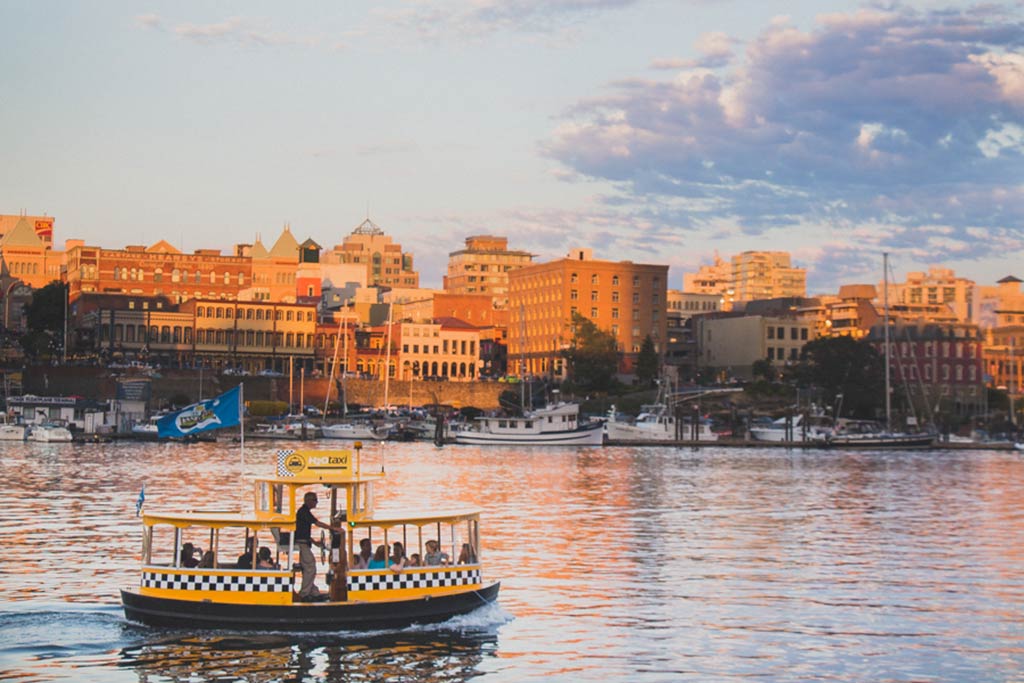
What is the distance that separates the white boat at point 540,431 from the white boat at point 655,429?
7.68 m

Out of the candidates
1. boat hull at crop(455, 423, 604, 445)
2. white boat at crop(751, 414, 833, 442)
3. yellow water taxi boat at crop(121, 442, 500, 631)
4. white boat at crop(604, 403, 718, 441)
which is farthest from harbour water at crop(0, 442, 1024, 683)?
white boat at crop(751, 414, 833, 442)

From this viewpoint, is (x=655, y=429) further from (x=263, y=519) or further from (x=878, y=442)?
(x=263, y=519)

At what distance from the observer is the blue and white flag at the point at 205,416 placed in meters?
41.8

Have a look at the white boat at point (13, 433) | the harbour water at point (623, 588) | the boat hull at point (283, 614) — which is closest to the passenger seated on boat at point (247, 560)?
the boat hull at point (283, 614)

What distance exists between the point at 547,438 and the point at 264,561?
11837 cm

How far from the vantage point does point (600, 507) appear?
260ft

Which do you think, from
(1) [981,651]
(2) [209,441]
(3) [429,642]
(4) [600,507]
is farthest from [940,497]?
(2) [209,441]

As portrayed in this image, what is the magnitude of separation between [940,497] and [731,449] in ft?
227

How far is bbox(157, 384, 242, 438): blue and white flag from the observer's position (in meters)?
41.8

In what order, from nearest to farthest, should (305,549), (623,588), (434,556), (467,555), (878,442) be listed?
(305,549) → (434,556) → (467,555) → (623,588) → (878,442)

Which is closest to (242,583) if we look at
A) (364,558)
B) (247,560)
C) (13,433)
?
(247,560)

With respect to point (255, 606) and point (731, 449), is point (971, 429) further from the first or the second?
point (255, 606)

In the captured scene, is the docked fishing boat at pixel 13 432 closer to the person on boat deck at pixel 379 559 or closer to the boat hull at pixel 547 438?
the boat hull at pixel 547 438

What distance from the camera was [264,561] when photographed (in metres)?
38.8
